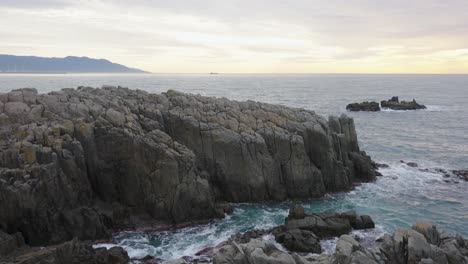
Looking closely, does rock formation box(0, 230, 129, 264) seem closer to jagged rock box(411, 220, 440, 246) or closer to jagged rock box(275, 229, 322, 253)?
jagged rock box(275, 229, 322, 253)

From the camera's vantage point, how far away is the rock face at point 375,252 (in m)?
23.0

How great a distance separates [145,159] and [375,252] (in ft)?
67.1

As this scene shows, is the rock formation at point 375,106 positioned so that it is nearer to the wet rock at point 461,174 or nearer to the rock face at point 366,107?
the rock face at point 366,107

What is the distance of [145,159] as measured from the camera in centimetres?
3622

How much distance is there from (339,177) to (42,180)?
93.9 ft

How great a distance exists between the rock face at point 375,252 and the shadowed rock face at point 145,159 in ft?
41.1

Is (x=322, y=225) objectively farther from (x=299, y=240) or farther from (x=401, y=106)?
(x=401, y=106)

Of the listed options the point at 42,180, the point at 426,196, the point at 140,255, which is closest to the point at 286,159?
the point at 426,196

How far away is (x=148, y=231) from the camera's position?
33.6 meters

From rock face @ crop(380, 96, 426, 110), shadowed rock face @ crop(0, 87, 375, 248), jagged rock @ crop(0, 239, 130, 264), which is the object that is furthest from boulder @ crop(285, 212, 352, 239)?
rock face @ crop(380, 96, 426, 110)

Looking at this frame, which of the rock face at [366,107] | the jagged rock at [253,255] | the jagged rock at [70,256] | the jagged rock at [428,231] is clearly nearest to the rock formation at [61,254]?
the jagged rock at [70,256]

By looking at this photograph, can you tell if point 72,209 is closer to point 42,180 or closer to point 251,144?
point 42,180

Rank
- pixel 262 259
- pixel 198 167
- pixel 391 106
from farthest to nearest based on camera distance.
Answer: pixel 391 106 < pixel 198 167 < pixel 262 259

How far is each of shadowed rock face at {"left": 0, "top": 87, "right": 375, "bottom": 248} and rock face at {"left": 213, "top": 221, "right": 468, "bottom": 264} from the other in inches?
494
